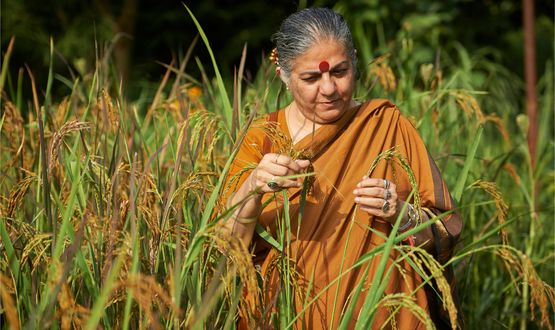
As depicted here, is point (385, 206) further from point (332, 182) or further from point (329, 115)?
point (329, 115)

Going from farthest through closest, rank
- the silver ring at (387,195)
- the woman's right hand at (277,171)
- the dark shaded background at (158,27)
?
the dark shaded background at (158,27), the silver ring at (387,195), the woman's right hand at (277,171)

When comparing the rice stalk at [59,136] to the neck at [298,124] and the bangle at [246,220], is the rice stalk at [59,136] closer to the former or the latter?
the bangle at [246,220]

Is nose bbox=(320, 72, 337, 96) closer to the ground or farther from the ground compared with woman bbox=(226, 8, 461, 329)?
farther from the ground

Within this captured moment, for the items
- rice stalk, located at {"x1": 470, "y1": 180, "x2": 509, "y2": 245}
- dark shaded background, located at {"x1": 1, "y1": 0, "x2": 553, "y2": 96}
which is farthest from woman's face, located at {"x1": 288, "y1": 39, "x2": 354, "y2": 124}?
dark shaded background, located at {"x1": 1, "y1": 0, "x2": 553, "y2": 96}

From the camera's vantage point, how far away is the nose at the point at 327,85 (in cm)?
215

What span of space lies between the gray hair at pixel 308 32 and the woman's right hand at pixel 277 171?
387mm

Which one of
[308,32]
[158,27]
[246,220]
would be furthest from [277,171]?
[158,27]

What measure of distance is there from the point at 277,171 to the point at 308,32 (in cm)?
46

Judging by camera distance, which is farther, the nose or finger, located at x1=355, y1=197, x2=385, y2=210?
the nose

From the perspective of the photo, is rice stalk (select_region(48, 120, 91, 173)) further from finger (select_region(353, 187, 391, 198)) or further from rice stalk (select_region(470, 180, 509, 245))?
rice stalk (select_region(470, 180, 509, 245))

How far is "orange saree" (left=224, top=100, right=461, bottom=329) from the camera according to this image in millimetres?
2135

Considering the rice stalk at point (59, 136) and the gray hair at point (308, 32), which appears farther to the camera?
the gray hair at point (308, 32)

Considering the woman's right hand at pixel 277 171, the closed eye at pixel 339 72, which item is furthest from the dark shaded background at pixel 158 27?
the woman's right hand at pixel 277 171

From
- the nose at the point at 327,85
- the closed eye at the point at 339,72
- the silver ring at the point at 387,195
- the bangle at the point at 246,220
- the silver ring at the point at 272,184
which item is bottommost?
the bangle at the point at 246,220
